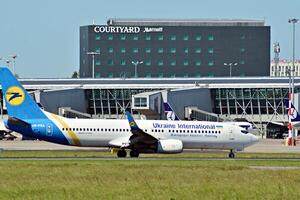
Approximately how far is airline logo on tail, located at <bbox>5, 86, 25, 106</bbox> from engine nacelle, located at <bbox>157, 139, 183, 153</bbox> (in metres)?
11.9

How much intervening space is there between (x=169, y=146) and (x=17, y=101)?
42.8ft

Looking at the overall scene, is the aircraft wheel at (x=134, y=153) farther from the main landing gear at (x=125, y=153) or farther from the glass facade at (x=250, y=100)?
the glass facade at (x=250, y=100)

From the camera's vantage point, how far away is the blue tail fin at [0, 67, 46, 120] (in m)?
85.4

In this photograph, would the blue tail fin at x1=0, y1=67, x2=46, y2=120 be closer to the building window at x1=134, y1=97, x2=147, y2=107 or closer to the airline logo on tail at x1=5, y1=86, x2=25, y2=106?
the airline logo on tail at x1=5, y1=86, x2=25, y2=106

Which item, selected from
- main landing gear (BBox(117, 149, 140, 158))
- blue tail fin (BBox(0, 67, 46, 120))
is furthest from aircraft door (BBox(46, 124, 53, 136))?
main landing gear (BBox(117, 149, 140, 158))

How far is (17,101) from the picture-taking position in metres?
86.5

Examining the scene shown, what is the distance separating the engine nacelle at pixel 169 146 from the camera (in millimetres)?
83812

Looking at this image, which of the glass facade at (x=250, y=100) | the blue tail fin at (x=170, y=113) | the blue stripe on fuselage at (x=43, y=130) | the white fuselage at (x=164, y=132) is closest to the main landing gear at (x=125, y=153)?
the white fuselage at (x=164, y=132)

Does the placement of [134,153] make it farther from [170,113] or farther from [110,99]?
[110,99]

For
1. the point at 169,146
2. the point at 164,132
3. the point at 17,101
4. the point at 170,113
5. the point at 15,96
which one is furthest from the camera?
the point at 170,113

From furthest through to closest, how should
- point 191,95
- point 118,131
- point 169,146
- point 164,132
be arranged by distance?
point 191,95
point 164,132
point 118,131
point 169,146

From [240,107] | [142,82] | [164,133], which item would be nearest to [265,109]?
Result: [240,107]

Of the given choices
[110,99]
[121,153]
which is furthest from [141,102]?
[121,153]

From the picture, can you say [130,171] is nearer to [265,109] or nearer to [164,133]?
[164,133]
